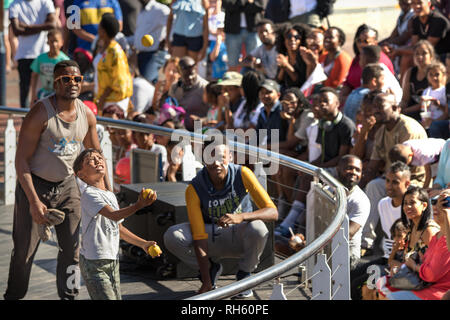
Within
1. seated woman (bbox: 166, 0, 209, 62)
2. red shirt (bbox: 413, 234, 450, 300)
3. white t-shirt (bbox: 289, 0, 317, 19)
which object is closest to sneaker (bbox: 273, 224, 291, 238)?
red shirt (bbox: 413, 234, 450, 300)

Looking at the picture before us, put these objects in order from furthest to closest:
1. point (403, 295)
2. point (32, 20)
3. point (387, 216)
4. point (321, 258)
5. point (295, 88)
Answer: point (32, 20) → point (295, 88) → point (387, 216) → point (403, 295) → point (321, 258)

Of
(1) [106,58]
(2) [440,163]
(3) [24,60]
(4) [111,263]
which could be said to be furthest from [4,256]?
(3) [24,60]

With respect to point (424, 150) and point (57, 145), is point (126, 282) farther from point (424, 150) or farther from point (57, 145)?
point (424, 150)

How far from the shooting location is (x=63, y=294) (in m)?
6.46

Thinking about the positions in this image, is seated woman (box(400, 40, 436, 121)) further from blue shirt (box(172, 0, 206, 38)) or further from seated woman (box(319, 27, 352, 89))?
blue shirt (box(172, 0, 206, 38))

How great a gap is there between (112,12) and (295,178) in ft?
13.8

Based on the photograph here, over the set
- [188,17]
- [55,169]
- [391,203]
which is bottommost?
[391,203]

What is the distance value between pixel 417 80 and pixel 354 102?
0.72 metres

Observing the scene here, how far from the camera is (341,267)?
5.84 metres

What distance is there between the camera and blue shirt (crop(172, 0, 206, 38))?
12.2 metres

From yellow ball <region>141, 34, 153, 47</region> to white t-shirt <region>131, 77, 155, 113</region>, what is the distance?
699mm

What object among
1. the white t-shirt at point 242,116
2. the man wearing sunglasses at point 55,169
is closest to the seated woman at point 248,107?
the white t-shirt at point 242,116

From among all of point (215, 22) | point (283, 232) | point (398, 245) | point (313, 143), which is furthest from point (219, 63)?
point (398, 245)

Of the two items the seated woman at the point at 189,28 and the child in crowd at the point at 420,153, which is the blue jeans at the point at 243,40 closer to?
the seated woman at the point at 189,28
